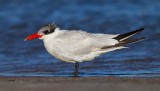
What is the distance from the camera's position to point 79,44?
6266 millimetres

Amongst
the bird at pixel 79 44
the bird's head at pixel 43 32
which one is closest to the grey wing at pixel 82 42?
the bird at pixel 79 44

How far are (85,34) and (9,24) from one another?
6.24 m

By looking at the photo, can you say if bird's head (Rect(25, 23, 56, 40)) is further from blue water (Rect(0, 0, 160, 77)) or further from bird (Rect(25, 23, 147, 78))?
blue water (Rect(0, 0, 160, 77))

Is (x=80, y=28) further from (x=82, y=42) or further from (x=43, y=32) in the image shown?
(x=82, y=42)

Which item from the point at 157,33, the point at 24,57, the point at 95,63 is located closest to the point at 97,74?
the point at 95,63

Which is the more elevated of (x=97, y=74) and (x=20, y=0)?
(x=20, y=0)

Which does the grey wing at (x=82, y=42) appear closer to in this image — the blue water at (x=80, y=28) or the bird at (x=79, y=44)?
the bird at (x=79, y=44)

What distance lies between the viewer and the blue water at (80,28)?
6914 mm

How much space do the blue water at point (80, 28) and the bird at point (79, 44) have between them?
429 mm

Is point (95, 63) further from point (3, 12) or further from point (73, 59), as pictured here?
point (3, 12)

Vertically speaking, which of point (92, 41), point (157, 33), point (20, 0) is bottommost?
point (92, 41)

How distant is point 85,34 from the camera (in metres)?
6.36

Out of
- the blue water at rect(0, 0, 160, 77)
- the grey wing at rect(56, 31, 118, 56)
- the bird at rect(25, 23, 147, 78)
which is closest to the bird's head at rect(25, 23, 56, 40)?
the bird at rect(25, 23, 147, 78)

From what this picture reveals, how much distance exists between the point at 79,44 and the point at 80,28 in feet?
16.2
